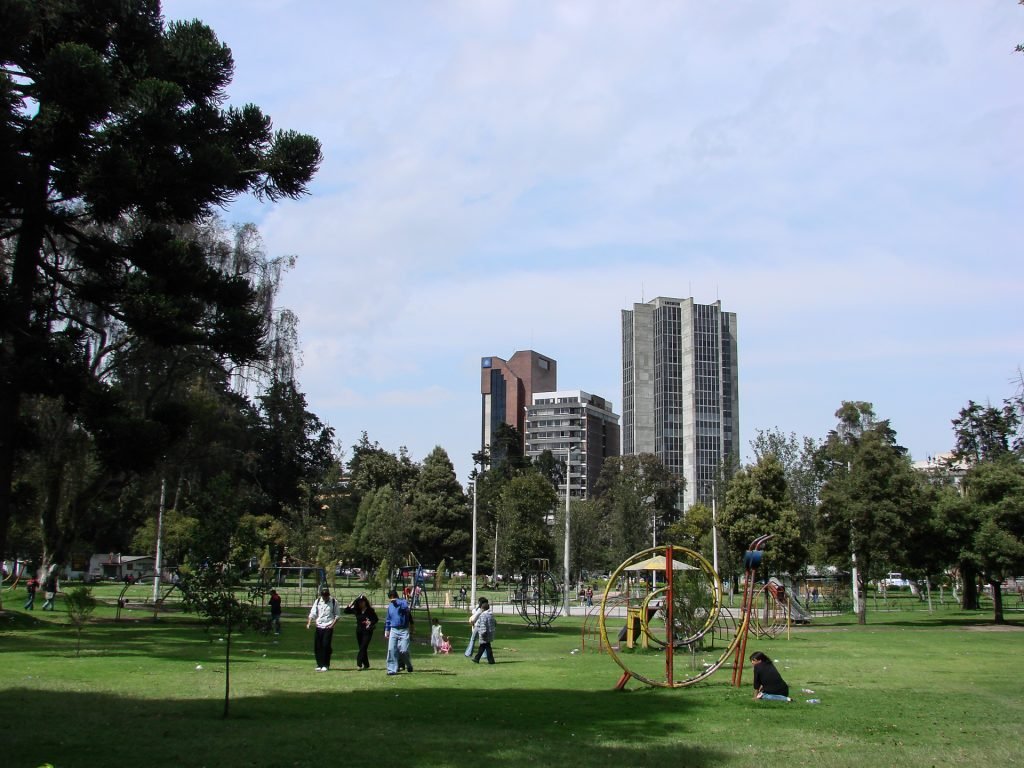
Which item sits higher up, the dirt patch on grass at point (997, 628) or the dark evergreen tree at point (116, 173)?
the dark evergreen tree at point (116, 173)

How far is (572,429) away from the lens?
177500 mm

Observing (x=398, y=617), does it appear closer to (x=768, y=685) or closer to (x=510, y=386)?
(x=768, y=685)

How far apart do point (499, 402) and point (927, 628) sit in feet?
508

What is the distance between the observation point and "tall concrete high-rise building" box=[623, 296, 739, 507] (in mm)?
157387

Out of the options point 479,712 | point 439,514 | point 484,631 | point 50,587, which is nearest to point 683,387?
point 439,514

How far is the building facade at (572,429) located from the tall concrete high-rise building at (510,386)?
13.7ft

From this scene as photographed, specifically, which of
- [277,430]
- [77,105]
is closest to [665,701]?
[77,105]

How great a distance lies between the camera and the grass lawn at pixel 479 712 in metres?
10.1

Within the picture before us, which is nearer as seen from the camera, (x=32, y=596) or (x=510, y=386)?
(x=32, y=596)

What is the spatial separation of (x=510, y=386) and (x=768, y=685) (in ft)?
574

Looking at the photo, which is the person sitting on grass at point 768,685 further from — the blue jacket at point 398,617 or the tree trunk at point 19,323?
the tree trunk at point 19,323

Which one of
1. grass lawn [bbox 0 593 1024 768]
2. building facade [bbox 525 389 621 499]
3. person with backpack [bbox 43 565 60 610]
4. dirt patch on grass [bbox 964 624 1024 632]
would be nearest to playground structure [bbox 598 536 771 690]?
grass lawn [bbox 0 593 1024 768]

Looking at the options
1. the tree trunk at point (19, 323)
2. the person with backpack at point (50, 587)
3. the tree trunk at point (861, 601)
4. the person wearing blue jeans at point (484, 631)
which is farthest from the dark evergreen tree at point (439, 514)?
the tree trunk at point (19, 323)

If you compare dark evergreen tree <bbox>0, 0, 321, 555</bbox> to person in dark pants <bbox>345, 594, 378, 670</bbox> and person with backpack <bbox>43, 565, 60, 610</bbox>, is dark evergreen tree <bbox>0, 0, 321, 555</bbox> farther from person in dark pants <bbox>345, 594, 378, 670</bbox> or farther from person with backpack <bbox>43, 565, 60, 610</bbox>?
person with backpack <bbox>43, 565, 60, 610</bbox>
